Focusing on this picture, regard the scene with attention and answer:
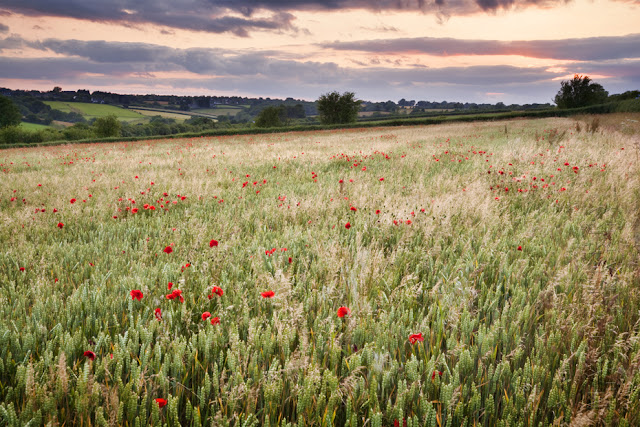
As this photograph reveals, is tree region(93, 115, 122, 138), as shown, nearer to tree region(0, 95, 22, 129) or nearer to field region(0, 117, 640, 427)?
tree region(0, 95, 22, 129)

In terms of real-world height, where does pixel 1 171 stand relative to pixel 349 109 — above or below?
below

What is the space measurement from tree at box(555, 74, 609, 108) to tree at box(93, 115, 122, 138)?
100725mm

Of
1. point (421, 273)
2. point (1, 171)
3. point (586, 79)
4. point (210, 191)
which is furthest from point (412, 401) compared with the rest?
point (586, 79)

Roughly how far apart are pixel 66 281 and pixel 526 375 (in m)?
3.24

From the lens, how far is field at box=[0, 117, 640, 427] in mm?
1443

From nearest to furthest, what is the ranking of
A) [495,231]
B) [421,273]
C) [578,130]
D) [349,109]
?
[421,273] < [495,231] < [578,130] < [349,109]

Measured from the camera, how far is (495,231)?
145 inches

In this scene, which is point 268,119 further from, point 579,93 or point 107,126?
point 579,93

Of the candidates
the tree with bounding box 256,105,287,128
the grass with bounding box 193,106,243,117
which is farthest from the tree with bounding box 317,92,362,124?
the grass with bounding box 193,106,243,117

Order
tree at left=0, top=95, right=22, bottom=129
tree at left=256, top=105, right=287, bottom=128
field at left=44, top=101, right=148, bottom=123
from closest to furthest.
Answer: tree at left=0, top=95, right=22, bottom=129 → tree at left=256, top=105, right=287, bottom=128 → field at left=44, top=101, right=148, bottom=123

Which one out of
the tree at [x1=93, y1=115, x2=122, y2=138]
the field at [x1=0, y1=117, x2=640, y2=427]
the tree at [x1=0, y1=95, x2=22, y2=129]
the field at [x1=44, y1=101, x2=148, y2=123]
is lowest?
the field at [x1=0, y1=117, x2=640, y2=427]

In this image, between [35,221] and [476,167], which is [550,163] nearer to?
[476,167]

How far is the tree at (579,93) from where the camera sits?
247 feet

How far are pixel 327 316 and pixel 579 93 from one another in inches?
3926
